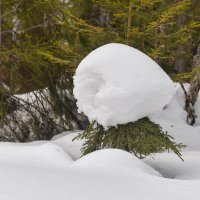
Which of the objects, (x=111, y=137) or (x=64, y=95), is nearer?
(x=111, y=137)

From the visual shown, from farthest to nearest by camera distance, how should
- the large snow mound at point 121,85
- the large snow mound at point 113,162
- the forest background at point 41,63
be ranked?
the forest background at point 41,63 < the large snow mound at point 121,85 < the large snow mound at point 113,162

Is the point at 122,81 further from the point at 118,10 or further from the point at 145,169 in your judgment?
the point at 118,10

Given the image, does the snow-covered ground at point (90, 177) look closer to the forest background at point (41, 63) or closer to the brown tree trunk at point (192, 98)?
the forest background at point (41, 63)

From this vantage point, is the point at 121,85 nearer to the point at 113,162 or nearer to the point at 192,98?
the point at 113,162

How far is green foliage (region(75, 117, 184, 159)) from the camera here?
466 cm

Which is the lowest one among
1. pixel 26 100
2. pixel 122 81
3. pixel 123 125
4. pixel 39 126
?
pixel 39 126

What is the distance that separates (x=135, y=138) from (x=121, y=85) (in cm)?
69

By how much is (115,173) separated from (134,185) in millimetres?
378

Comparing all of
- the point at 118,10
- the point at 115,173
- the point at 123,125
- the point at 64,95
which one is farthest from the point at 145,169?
the point at 64,95

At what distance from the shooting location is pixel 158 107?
4777 mm

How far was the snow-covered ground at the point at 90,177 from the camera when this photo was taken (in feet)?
10.0

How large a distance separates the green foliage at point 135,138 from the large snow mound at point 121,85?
0.16 meters

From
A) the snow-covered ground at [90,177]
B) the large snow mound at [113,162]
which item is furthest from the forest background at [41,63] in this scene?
the large snow mound at [113,162]

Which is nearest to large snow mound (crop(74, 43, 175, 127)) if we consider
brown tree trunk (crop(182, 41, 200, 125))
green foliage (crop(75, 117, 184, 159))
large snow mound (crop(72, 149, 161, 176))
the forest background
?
green foliage (crop(75, 117, 184, 159))
